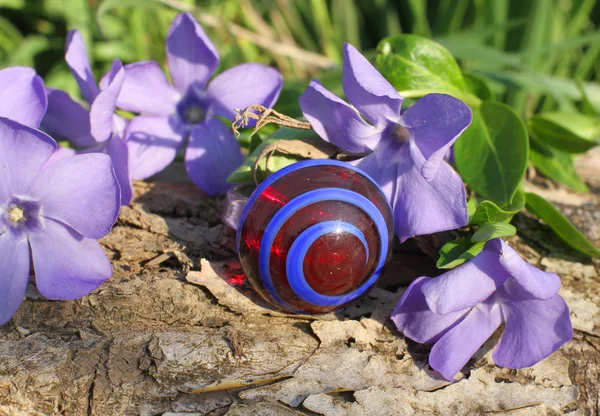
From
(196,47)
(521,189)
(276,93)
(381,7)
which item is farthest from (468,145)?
(381,7)

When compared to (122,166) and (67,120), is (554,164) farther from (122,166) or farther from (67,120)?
(67,120)

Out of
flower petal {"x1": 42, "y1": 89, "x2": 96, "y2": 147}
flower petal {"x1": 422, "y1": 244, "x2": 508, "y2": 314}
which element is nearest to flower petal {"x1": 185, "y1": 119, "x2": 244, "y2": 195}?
flower petal {"x1": 42, "y1": 89, "x2": 96, "y2": 147}

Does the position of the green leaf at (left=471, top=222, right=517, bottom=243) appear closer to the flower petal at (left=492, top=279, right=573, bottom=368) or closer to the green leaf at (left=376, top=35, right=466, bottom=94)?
the flower petal at (left=492, top=279, right=573, bottom=368)

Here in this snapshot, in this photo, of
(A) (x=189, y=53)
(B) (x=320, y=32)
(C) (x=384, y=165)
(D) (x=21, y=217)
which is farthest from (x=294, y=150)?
(B) (x=320, y=32)

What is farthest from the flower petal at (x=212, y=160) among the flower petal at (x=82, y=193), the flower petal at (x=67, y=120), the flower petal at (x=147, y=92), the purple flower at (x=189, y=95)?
the flower petal at (x=82, y=193)

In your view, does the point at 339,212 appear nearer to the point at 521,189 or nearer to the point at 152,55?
the point at 521,189
